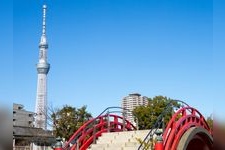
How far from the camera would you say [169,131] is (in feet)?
31.5

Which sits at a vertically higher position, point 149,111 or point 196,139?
point 149,111

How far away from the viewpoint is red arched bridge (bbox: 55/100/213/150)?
368 inches

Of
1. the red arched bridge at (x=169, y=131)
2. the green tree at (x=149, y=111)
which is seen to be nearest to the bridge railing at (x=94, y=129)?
the red arched bridge at (x=169, y=131)

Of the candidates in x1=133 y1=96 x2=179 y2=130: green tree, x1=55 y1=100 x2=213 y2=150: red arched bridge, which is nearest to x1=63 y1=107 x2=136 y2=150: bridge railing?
x1=55 y1=100 x2=213 y2=150: red arched bridge

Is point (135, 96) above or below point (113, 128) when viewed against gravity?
above

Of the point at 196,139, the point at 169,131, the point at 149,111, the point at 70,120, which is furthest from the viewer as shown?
the point at 70,120

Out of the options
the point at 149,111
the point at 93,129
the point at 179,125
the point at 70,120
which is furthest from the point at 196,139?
the point at 70,120

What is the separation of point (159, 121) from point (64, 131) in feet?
55.9

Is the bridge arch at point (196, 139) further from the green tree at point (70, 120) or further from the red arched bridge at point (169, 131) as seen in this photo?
the green tree at point (70, 120)

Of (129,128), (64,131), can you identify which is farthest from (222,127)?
(64,131)

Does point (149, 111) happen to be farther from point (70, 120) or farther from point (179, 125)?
point (179, 125)

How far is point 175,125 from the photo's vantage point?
31.9ft

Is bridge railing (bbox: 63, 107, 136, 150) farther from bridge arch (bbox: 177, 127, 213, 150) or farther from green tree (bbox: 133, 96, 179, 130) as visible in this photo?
green tree (bbox: 133, 96, 179, 130)

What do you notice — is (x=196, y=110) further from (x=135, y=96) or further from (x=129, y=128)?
(x=135, y=96)
